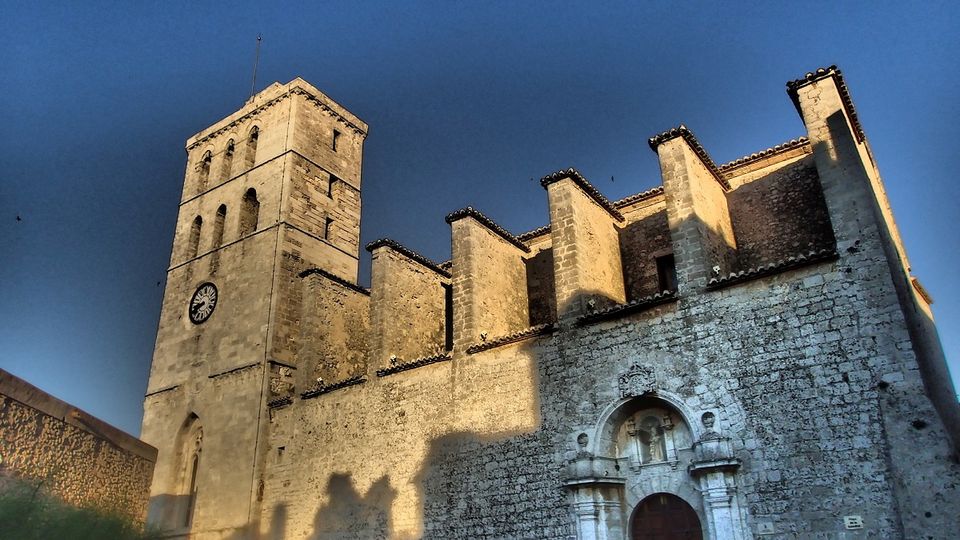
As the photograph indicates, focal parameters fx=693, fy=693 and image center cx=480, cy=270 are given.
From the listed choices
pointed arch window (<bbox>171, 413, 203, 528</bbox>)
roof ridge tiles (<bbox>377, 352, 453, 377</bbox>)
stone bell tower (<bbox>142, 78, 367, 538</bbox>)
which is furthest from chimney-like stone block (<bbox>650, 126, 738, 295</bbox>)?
pointed arch window (<bbox>171, 413, 203, 528</bbox>)

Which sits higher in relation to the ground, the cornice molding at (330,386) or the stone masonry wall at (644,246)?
the stone masonry wall at (644,246)

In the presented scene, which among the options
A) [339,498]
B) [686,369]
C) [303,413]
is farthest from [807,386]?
[303,413]

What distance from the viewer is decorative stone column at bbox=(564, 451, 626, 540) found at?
10641 mm

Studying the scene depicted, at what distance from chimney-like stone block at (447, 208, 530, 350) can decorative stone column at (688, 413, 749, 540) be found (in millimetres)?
4983

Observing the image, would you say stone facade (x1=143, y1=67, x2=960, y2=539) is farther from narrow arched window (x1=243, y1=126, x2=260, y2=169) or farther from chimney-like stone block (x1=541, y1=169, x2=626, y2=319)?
narrow arched window (x1=243, y1=126, x2=260, y2=169)

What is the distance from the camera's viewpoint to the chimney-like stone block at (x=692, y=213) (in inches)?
437

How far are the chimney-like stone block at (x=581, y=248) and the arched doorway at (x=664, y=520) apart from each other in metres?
3.33

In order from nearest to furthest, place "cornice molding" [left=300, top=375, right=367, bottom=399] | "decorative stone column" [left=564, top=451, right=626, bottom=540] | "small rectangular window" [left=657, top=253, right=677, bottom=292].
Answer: "decorative stone column" [left=564, top=451, right=626, bottom=540] < "small rectangular window" [left=657, top=253, right=677, bottom=292] < "cornice molding" [left=300, top=375, right=367, bottom=399]

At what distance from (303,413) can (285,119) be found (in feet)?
29.8

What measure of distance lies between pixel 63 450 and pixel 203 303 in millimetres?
7923

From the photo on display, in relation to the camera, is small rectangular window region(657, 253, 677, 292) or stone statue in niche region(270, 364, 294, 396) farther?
stone statue in niche region(270, 364, 294, 396)

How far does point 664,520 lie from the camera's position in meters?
10.5

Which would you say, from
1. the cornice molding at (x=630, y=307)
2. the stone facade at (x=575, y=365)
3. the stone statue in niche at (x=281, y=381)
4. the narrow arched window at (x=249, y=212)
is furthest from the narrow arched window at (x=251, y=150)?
the cornice molding at (x=630, y=307)

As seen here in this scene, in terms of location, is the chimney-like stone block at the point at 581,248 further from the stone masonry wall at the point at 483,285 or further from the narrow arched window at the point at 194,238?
the narrow arched window at the point at 194,238
